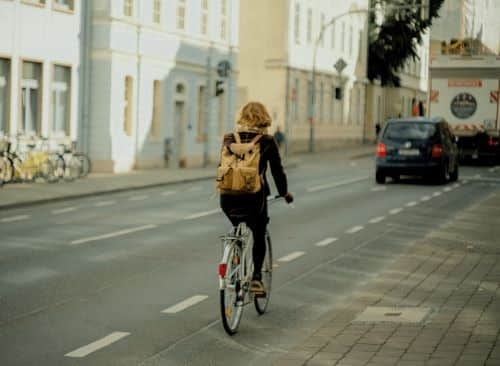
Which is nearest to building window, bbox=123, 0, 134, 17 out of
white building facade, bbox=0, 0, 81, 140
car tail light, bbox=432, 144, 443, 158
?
white building facade, bbox=0, 0, 81, 140

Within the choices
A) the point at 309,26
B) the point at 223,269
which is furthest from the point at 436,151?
the point at 309,26

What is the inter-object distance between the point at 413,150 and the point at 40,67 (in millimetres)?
10431

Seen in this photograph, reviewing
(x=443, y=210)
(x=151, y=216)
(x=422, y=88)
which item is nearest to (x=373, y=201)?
(x=443, y=210)

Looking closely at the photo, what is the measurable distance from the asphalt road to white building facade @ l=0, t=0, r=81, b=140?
722cm

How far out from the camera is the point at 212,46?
1857 inches

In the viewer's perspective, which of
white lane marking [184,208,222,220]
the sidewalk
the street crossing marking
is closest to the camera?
white lane marking [184,208,222,220]

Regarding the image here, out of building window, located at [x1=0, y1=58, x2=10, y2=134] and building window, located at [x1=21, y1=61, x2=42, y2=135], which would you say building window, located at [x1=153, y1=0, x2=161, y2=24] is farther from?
building window, located at [x1=0, y1=58, x2=10, y2=134]

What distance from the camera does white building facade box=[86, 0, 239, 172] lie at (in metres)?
37.5

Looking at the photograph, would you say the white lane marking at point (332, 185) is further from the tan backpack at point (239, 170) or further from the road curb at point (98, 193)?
the tan backpack at point (239, 170)

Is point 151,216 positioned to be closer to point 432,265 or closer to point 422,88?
point 432,265

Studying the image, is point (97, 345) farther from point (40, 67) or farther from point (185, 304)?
point (40, 67)

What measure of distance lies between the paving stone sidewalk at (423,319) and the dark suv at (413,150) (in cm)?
1736

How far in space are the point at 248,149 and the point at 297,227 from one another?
32.2ft

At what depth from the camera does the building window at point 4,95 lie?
32.3 meters
